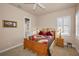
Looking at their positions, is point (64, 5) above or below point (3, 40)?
above

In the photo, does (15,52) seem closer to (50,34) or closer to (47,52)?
(47,52)

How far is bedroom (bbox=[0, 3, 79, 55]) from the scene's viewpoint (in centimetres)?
201

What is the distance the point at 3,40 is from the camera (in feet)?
6.66

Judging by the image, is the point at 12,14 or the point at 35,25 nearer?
the point at 12,14

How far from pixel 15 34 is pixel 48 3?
1025mm

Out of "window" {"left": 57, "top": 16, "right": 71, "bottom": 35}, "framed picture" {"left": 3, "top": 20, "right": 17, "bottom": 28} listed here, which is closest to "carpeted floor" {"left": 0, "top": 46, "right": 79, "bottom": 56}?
"window" {"left": 57, "top": 16, "right": 71, "bottom": 35}

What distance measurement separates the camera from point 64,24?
215 cm

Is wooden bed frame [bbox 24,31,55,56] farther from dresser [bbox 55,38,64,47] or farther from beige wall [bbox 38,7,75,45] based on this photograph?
beige wall [bbox 38,7,75,45]

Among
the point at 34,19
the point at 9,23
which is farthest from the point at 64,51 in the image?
the point at 9,23

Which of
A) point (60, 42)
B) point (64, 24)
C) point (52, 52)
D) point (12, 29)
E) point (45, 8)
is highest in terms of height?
point (45, 8)

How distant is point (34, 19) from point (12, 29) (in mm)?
558

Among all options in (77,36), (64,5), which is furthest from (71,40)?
(64,5)

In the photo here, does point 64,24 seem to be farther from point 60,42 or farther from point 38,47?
point 38,47

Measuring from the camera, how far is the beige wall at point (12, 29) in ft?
6.56
